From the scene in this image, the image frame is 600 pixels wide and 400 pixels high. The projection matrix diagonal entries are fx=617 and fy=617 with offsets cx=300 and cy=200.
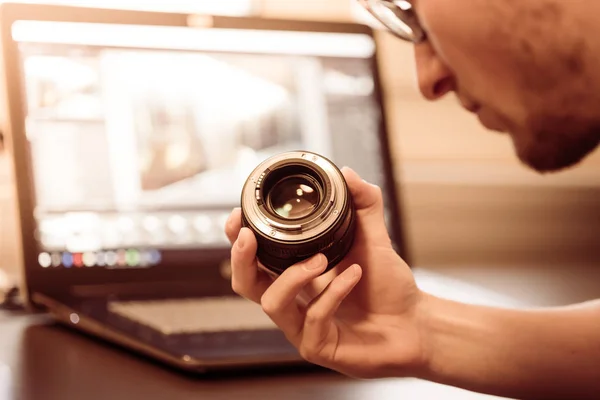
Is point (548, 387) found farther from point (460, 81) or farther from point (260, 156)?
point (260, 156)

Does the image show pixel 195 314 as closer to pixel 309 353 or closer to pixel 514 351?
pixel 309 353

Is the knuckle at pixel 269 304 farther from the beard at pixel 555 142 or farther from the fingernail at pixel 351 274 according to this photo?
the beard at pixel 555 142

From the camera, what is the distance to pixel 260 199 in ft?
1.55

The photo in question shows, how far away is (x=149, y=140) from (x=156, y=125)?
0.08 feet

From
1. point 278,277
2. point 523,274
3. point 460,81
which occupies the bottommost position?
point 523,274

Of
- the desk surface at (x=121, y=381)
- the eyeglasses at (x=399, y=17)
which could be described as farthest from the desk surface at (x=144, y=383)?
the eyeglasses at (x=399, y=17)

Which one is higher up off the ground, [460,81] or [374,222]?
[460,81]

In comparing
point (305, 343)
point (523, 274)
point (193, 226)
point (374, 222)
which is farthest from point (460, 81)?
point (523, 274)

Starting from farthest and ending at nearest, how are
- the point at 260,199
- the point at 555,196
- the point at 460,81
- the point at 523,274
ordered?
the point at 555,196, the point at 523,274, the point at 460,81, the point at 260,199

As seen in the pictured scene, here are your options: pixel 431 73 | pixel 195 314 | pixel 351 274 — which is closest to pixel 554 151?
pixel 431 73

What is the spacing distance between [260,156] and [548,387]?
18.9 inches

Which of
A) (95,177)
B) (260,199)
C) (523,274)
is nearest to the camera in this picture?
(260,199)

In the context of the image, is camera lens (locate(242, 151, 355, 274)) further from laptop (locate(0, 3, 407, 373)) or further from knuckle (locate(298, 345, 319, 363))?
laptop (locate(0, 3, 407, 373))

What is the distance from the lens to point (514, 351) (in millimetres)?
562
